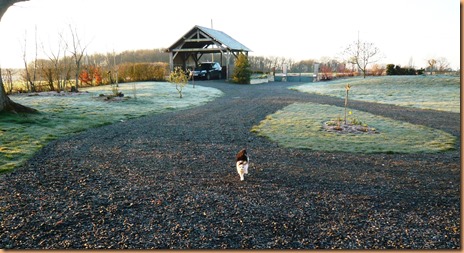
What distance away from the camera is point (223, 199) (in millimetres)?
4289

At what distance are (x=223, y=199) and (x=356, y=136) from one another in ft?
17.8

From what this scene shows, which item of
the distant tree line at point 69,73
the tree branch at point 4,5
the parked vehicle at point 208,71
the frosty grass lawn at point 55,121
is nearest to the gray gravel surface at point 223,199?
the frosty grass lawn at point 55,121

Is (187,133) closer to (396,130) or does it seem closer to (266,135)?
(266,135)

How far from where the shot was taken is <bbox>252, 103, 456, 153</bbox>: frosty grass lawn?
7348 mm

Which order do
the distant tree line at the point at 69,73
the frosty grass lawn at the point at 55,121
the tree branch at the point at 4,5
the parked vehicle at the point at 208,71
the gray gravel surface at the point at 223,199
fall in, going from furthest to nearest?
the parked vehicle at the point at 208,71 < the distant tree line at the point at 69,73 < the tree branch at the point at 4,5 < the frosty grass lawn at the point at 55,121 < the gray gravel surface at the point at 223,199

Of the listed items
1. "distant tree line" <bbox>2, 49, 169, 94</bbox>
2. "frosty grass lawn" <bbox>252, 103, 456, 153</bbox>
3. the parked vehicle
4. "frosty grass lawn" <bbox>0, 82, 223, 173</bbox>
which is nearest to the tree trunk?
"frosty grass lawn" <bbox>0, 82, 223, 173</bbox>

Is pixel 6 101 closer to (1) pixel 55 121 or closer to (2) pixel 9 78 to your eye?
(1) pixel 55 121

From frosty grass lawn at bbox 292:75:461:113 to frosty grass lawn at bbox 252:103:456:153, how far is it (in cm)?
662

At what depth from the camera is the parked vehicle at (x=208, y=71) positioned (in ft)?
109

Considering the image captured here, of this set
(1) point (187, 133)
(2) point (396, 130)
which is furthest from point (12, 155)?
(2) point (396, 130)

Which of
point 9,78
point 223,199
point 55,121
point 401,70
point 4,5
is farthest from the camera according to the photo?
point 401,70

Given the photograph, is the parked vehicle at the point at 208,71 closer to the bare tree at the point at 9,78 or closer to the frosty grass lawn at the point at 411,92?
the frosty grass lawn at the point at 411,92

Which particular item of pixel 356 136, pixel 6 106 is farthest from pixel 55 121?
pixel 356 136

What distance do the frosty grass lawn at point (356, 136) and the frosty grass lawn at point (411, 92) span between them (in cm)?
662
